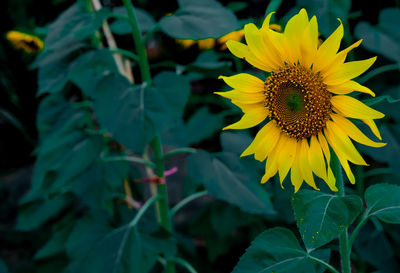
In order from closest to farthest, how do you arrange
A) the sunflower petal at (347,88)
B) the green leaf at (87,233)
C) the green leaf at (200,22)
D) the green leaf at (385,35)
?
the sunflower petal at (347,88), the green leaf at (200,22), the green leaf at (87,233), the green leaf at (385,35)

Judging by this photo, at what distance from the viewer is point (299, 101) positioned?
70cm

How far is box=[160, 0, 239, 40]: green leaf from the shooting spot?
36.5 inches

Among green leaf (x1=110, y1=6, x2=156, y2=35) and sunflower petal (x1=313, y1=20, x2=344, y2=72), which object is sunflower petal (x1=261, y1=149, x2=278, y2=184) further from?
green leaf (x1=110, y1=6, x2=156, y2=35)

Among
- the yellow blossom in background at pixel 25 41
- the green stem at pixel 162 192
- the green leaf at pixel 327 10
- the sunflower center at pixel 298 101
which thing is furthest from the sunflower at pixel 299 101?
the yellow blossom in background at pixel 25 41

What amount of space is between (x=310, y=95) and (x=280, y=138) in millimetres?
77

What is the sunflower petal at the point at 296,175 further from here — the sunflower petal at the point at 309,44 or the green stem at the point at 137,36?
the green stem at the point at 137,36

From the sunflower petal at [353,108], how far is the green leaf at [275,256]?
209 millimetres

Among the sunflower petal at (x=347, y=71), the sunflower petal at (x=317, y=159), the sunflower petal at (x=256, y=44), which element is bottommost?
the sunflower petal at (x=317, y=159)

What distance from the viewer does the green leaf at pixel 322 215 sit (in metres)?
0.57

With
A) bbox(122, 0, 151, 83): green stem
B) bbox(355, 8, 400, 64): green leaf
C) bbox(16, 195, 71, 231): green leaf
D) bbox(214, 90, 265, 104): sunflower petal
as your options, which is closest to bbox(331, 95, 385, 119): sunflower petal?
bbox(214, 90, 265, 104): sunflower petal

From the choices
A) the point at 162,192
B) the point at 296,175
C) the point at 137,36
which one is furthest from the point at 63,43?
the point at 296,175

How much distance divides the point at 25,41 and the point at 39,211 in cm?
54

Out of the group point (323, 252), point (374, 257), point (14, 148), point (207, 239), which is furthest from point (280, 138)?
point (14, 148)

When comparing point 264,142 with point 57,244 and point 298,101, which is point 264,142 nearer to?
point 298,101
